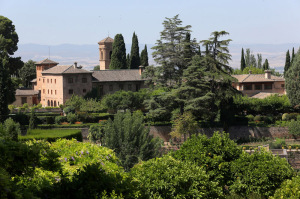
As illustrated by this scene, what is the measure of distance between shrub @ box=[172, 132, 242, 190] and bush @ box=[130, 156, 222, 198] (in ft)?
10.8

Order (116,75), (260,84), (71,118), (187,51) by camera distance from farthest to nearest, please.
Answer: (260,84), (116,75), (187,51), (71,118)

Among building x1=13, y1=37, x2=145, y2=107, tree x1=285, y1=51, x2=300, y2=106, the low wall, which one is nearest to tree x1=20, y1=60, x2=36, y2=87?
building x1=13, y1=37, x2=145, y2=107

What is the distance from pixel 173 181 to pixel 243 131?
36.6 metres

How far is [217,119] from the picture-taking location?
50.8 meters

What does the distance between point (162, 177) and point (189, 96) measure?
3543 centimetres

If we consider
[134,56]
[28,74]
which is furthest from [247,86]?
[28,74]

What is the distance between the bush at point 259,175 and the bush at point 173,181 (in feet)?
10.3

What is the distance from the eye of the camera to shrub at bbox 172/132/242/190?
19.4 meters

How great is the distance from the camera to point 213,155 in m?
19.8

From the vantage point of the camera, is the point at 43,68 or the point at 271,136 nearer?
the point at 271,136

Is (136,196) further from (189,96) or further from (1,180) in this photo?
(189,96)

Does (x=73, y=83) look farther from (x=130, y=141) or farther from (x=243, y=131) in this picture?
(x=130, y=141)

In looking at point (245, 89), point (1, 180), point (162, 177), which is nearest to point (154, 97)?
point (245, 89)

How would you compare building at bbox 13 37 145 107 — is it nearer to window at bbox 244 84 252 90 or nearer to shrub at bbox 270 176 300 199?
window at bbox 244 84 252 90
